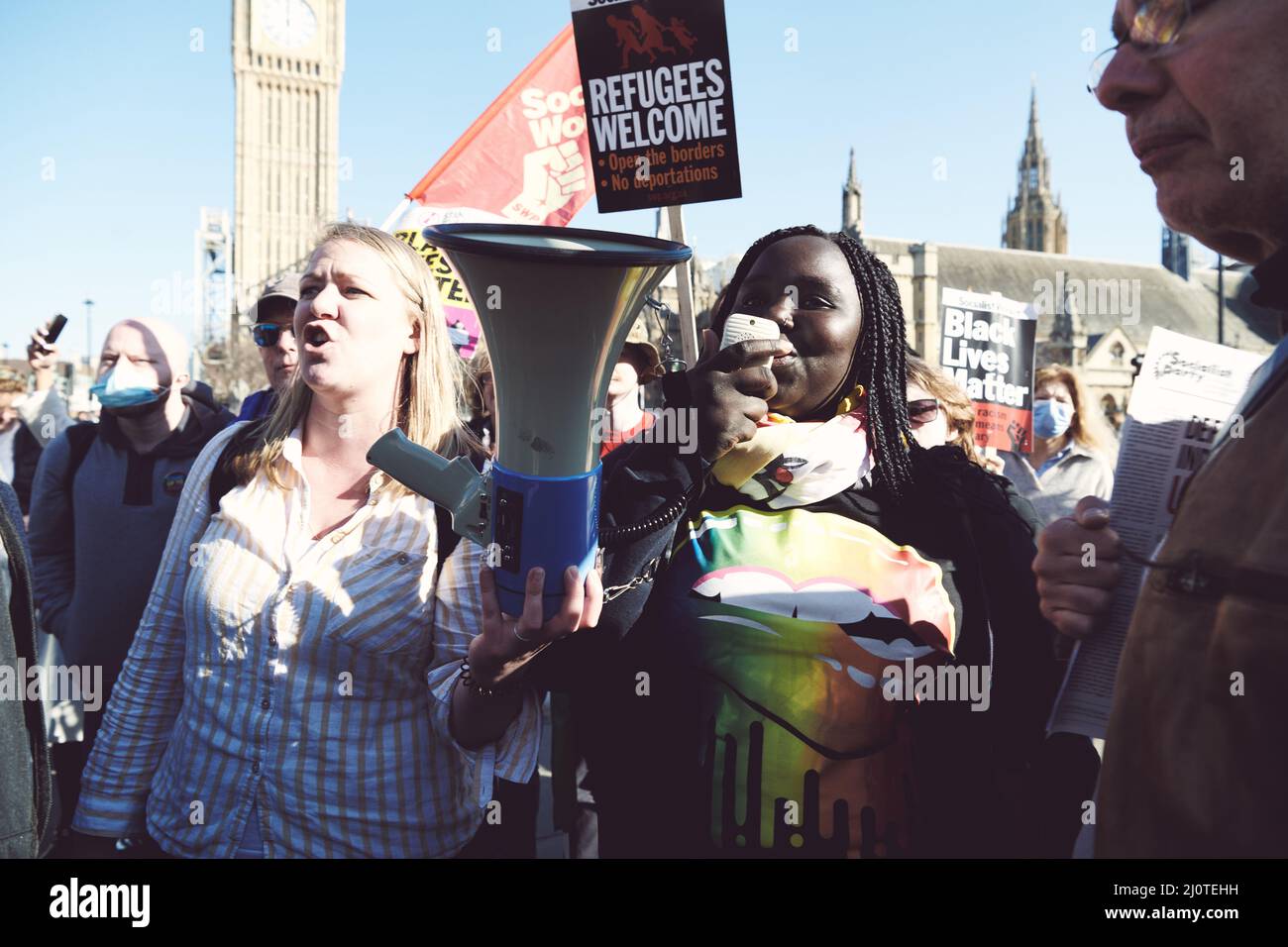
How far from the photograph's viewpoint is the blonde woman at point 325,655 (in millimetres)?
2137

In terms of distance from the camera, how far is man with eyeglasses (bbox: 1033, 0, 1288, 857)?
962 mm

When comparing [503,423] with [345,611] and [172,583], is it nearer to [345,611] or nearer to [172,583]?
[345,611]

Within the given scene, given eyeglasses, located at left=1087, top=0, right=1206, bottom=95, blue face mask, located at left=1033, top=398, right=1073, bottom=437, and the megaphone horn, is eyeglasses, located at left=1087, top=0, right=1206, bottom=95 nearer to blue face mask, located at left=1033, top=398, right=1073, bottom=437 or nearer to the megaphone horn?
the megaphone horn

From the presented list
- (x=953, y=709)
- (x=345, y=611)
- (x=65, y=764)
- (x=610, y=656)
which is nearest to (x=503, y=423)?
(x=610, y=656)

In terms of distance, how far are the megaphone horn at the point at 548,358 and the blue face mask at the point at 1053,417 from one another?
5.57 m

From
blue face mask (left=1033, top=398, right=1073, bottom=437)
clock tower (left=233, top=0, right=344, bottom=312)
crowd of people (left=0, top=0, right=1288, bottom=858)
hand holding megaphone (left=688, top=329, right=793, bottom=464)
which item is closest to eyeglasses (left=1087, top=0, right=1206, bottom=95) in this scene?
crowd of people (left=0, top=0, right=1288, bottom=858)

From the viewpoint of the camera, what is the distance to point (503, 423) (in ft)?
5.18

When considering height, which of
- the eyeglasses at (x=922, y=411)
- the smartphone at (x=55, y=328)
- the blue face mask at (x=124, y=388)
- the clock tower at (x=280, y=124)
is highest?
the clock tower at (x=280, y=124)

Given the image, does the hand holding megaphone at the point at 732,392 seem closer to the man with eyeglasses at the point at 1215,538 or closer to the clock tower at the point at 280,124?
the man with eyeglasses at the point at 1215,538

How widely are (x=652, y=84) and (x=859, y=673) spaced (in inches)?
106

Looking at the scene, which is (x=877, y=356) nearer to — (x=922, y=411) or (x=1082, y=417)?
(x=922, y=411)

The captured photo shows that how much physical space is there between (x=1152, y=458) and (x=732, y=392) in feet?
2.44

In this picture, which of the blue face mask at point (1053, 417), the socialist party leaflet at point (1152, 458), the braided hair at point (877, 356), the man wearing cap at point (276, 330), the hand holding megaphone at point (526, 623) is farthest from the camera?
the blue face mask at point (1053, 417)

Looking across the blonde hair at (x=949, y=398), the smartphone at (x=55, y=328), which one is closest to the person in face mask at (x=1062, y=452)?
the blonde hair at (x=949, y=398)
